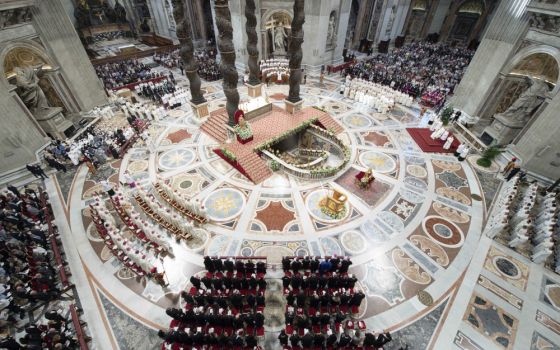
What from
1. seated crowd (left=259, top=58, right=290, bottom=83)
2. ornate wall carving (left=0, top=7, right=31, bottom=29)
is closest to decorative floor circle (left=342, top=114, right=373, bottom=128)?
seated crowd (left=259, top=58, right=290, bottom=83)

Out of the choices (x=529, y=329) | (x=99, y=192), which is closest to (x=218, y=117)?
(x=99, y=192)

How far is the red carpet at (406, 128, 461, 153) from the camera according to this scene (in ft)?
53.7

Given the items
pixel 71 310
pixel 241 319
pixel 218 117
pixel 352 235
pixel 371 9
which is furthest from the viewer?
pixel 371 9

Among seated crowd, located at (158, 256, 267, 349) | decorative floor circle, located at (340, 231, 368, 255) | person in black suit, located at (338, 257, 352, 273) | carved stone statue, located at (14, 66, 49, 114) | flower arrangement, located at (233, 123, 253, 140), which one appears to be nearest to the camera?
seated crowd, located at (158, 256, 267, 349)

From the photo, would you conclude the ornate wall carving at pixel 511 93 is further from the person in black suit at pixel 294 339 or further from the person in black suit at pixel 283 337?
the person in black suit at pixel 283 337

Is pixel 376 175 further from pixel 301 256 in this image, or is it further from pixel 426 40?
pixel 426 40

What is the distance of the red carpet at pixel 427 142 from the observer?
16.4 meters

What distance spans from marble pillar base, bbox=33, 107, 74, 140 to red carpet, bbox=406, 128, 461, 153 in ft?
80.1

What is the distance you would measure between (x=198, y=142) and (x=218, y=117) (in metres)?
2.49

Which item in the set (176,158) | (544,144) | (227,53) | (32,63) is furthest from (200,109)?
(544,144)

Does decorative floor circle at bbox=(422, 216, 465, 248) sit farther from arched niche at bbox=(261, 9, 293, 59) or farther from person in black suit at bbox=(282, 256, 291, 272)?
arched niche at bbox=(261, 9, 293, 59)

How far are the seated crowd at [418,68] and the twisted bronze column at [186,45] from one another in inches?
652

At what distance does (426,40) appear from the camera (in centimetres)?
3700

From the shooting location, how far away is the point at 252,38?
17.9m
